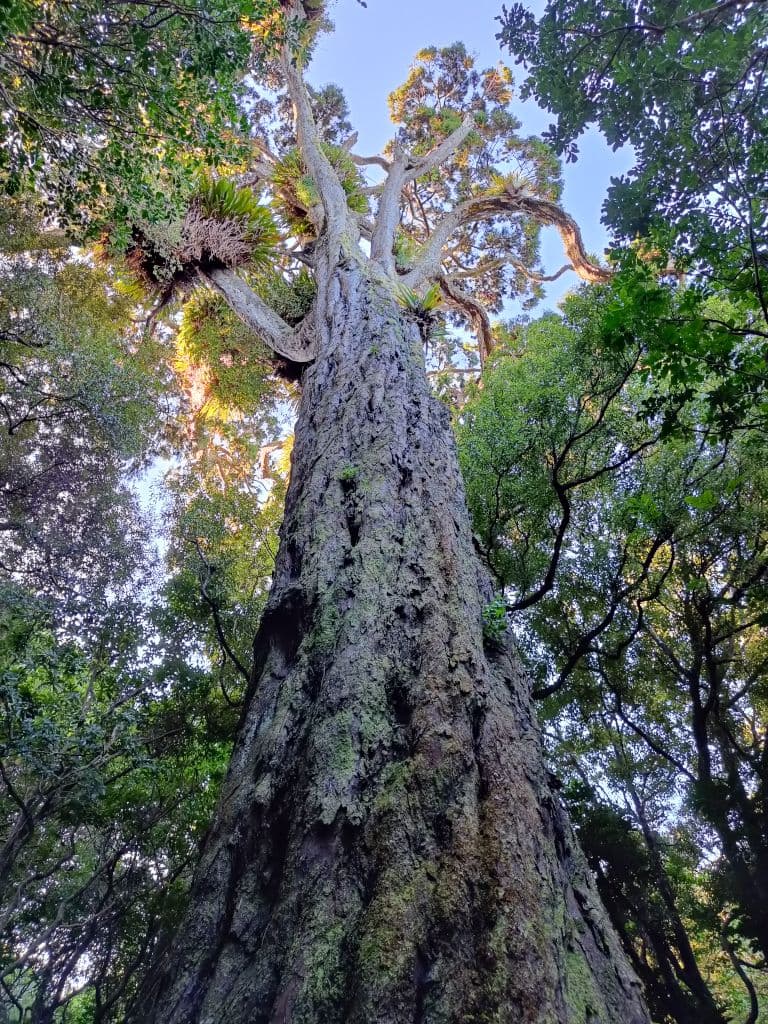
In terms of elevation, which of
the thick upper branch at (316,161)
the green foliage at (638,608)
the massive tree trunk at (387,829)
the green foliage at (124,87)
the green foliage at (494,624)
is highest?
the thick upper branch at (316,161)

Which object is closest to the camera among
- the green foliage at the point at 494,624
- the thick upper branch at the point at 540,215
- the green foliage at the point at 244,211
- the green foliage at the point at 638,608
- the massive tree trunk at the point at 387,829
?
the massive tree trunk at the point at 387,829

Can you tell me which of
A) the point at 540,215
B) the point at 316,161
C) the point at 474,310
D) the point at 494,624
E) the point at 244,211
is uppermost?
the point at 540,215

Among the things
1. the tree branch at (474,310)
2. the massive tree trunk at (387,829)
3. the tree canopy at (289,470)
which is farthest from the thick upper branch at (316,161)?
the massive tree trunk at (387,829)

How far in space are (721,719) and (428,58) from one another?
15311mm

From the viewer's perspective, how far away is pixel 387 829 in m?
1.75

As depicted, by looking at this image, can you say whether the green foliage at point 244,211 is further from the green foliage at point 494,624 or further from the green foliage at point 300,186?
the green foliage at point 494,624

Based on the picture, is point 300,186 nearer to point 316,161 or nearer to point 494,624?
point 316,161

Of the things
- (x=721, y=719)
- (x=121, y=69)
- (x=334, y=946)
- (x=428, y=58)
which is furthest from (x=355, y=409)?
(x=428, y=58)

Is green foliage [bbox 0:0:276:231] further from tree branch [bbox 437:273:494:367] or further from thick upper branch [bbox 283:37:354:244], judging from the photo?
tree branch [bbox 437:273:494:367]

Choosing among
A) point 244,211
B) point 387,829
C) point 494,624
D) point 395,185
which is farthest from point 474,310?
point 387,829

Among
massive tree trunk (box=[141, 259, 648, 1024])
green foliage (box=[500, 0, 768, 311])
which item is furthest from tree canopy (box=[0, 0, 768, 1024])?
massive tree trunk (box=[141, 259, 648, 1024])

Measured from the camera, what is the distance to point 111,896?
853 cm

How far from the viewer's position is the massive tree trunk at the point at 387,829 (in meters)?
1.47

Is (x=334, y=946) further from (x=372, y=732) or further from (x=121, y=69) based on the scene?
(x=121, y=69)
